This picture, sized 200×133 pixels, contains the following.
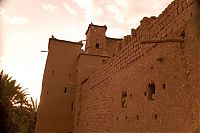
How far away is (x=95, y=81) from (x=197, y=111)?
9.81 meters

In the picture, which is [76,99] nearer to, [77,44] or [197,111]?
[77,44]

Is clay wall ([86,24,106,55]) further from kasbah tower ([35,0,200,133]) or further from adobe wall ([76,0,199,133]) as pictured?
adobe wall ([76,0,199,133])

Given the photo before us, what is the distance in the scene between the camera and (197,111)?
5.51 m

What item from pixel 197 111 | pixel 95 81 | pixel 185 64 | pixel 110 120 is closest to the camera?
pixel 197 111

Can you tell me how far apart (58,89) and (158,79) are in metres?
13.9

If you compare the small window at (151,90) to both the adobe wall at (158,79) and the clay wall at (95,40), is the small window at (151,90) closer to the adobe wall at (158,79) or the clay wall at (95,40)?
the adobe wall at (158,79)

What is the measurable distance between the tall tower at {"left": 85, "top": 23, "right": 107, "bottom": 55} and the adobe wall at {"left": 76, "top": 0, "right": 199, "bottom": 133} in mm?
13044

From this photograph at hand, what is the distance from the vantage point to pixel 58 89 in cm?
2030

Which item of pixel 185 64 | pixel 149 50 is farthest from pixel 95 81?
pixel 185 64

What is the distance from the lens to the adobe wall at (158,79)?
19.8 feet

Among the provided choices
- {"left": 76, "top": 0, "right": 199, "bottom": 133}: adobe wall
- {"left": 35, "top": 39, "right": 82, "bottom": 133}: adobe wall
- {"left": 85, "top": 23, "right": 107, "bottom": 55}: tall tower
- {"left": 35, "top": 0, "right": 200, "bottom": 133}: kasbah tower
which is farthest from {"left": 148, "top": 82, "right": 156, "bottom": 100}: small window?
{"left": 85, "top": 23, "right": 107, "bottom": 55}: tall tower

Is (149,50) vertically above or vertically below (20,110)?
above

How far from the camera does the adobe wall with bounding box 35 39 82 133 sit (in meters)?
19.4

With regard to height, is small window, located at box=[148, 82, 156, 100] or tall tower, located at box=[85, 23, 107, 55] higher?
tall tower, located at box=[85, 23, 107, 55]
